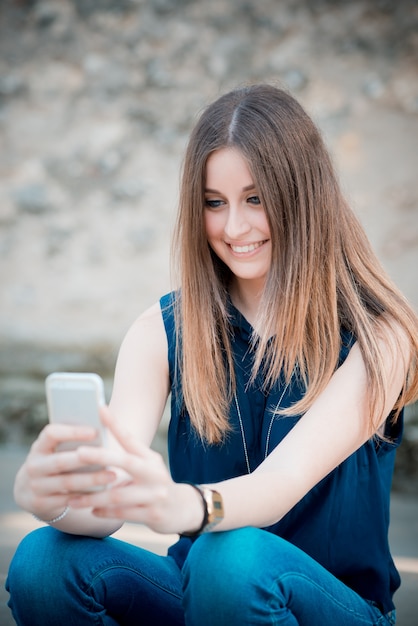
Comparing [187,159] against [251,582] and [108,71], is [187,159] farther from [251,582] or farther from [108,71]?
[108,71]

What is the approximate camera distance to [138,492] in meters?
1.39

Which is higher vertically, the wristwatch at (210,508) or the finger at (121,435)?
the finger at (121,435)

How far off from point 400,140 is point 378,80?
31 cm

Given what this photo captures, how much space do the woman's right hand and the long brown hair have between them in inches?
19.9

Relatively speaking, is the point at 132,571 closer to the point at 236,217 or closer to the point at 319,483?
the point at 319,483

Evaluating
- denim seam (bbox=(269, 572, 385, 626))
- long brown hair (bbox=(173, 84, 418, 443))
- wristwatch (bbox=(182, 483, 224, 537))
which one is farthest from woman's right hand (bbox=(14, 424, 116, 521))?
long brown hair (bbox=(173, 84, 418, 443))

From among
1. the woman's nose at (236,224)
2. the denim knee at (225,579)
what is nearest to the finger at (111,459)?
the denim knee at (225,579)

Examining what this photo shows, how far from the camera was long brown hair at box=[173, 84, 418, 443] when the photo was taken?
1848 millimetres

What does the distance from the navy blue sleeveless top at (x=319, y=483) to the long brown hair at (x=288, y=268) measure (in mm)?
38

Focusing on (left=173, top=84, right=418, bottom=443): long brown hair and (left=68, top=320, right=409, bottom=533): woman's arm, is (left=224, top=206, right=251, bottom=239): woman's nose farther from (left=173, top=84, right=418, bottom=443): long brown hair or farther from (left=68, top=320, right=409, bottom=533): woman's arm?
(left=68, top=320, right=409, bottom=533): woman's arm

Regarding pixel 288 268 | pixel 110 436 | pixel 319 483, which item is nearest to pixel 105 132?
pixel 288 268

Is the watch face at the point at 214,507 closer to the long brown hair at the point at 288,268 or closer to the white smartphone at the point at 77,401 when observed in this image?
the white smartphone at the point at 77,401

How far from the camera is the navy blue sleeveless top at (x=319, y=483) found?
6.01ft

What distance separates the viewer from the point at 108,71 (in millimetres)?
4340
